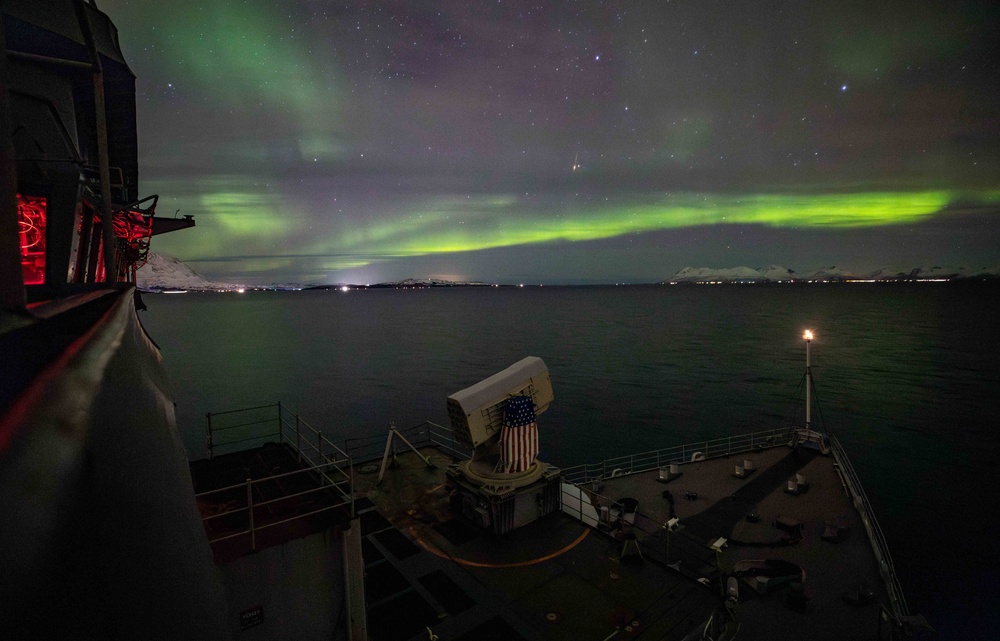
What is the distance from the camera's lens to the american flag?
42.6ft

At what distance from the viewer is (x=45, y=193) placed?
10.6 meters

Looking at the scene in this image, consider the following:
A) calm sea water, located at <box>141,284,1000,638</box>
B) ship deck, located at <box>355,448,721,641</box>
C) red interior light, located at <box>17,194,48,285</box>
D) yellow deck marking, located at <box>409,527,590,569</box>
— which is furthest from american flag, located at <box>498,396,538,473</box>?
calm sea water, located at <box>141,284,1000,638</box>

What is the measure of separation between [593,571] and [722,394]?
1758 inches

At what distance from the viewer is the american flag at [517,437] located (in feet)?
42.6

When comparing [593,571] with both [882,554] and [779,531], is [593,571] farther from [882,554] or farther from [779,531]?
[882,554]

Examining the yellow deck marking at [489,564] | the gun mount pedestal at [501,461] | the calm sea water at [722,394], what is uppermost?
the gun mount pedestal at [501,461]

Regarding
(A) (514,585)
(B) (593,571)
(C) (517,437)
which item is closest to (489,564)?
(A) (514,585)

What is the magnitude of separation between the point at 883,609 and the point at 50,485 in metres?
13.9

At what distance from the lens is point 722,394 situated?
5050cm

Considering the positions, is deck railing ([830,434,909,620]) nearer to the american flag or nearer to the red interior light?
the american flag

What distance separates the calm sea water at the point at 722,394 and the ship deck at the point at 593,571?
7.82 m

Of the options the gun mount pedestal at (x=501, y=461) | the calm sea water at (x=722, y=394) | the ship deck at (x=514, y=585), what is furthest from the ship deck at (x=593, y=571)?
the calm sea water at (x=722, y=394)

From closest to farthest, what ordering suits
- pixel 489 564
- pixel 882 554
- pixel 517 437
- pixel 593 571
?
pixel 593 571, pixel 489 564, pixel 517 437, pixel 882 554

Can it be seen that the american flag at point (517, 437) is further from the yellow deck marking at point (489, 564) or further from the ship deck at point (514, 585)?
the yellow deck marking at point (489, 564)
